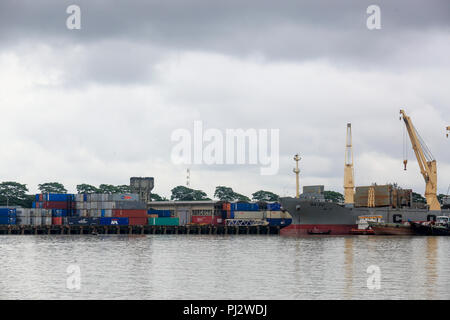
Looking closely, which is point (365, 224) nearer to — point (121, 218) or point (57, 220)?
point (121, 218)

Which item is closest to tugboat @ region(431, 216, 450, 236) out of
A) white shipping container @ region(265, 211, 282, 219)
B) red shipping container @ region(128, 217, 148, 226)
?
white shipping container @ region(265, 211, 282, 219)

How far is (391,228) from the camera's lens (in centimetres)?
12569

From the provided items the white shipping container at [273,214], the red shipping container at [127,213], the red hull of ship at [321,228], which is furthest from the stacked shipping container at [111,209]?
the red hull of ship at [321,228]

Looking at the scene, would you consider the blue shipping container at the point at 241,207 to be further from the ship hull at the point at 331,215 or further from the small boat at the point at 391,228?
the small boat at the point at 391,228

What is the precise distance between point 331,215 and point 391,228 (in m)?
12.2

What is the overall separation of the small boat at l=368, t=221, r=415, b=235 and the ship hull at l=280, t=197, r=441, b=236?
450cm

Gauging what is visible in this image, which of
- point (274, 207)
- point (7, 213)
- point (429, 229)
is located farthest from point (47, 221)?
point (429, 229)

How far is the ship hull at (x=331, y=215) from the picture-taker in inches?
5148

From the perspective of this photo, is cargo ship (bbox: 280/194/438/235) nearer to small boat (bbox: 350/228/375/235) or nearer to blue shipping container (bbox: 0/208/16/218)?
small boat (bbox: 350/228/375/235)
